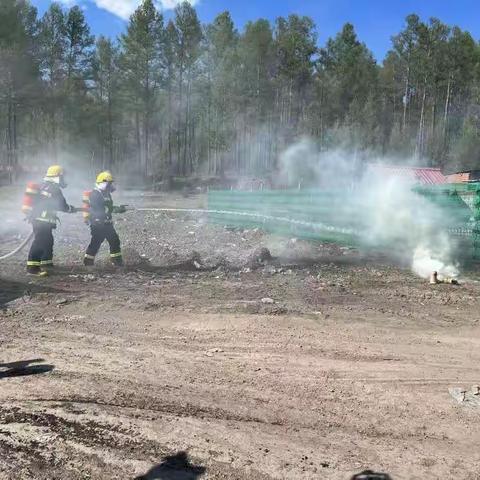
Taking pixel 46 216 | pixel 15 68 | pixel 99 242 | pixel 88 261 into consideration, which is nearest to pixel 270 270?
pixel 99 242

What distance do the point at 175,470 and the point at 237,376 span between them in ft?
4.51

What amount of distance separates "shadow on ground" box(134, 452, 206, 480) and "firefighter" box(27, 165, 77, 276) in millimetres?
6257

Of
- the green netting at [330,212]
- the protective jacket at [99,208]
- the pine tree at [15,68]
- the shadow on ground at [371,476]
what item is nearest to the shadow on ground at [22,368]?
the shadow on ground at [371,476]

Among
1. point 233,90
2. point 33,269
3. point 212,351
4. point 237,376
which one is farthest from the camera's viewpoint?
point 233,90

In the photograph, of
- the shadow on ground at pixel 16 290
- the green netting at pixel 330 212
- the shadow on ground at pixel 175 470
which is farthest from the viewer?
the green netting at pixel 330 212

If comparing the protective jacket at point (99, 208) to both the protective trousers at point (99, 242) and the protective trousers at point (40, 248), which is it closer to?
the protective trousers at point (99, 242)

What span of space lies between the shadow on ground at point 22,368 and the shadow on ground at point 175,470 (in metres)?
1.82

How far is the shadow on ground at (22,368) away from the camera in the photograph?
4.35 m

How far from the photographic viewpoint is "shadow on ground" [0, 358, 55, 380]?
14.3 feet

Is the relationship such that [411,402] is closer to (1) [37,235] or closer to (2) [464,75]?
(1) [37,235]

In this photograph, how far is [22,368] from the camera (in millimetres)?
4473

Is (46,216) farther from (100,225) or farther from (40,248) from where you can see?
(100,225)

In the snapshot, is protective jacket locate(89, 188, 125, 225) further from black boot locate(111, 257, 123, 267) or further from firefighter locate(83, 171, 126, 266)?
black boot locate(111, 257, 123, 267)

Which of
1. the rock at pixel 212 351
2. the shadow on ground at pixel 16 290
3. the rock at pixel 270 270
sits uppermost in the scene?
the rock at pixel 270 270
